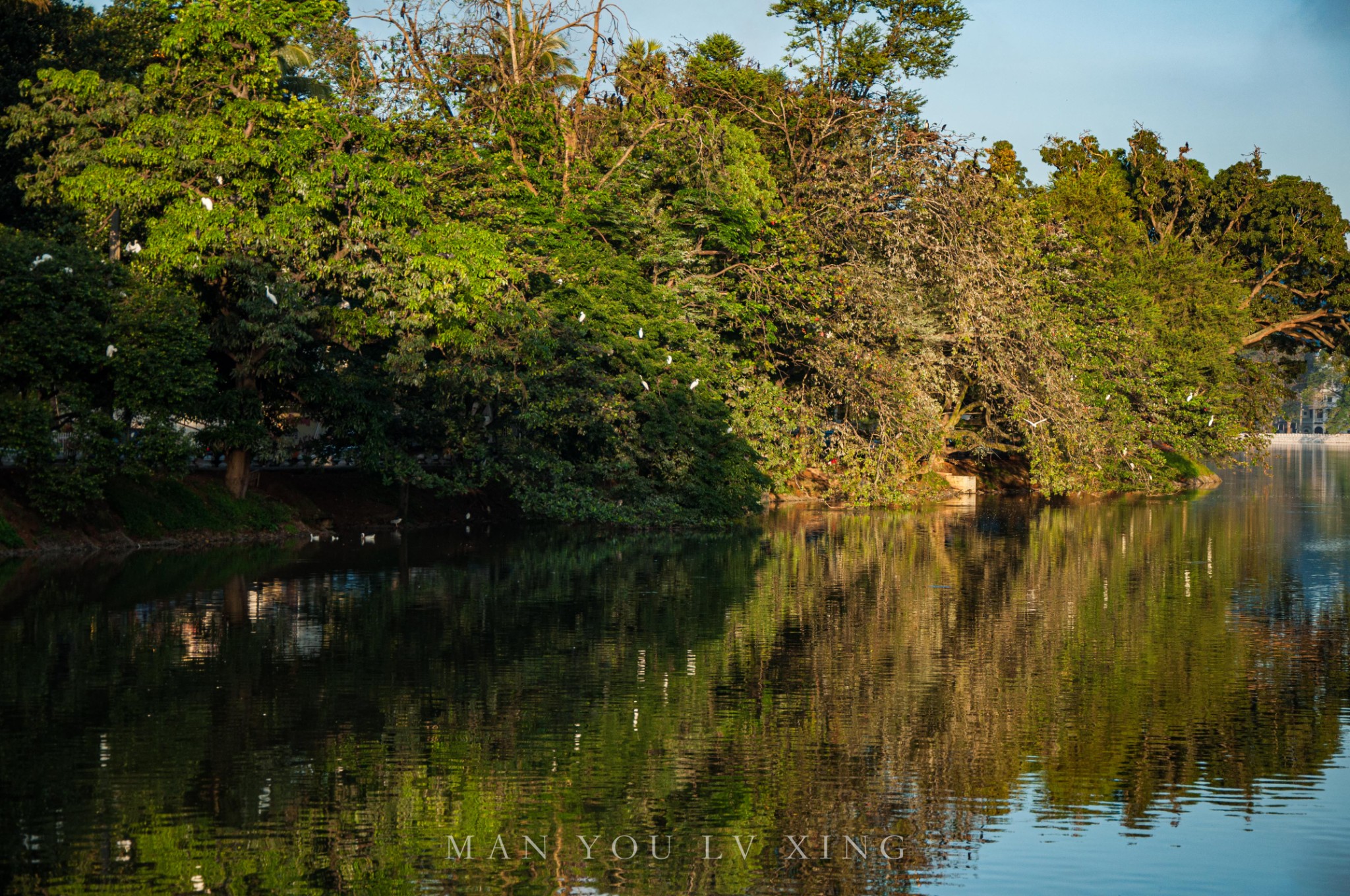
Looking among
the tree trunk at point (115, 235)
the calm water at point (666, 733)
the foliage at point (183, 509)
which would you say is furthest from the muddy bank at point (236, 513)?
the tree trunk at point (115, 235)

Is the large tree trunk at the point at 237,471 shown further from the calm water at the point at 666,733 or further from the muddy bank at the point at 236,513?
the calm water at the point at 666,733

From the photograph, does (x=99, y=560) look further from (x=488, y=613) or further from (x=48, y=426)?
(x=488, y=613)

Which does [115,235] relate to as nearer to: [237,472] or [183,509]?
[237,472]

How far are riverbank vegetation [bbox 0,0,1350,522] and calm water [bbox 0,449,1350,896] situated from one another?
20.0 ft

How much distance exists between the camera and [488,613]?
68.4ft

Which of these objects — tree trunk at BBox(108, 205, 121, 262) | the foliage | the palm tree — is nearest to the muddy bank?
the foliage

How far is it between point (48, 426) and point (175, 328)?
297 cm

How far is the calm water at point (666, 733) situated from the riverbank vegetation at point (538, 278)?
6.09 metres

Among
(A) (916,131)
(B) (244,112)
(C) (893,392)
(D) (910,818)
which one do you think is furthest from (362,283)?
(D) (910,818)

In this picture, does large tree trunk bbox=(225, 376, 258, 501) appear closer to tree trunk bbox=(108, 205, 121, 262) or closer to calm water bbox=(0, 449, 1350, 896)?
tree trunk bbox=(108, 205, 121, 262)

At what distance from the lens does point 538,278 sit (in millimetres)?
35344

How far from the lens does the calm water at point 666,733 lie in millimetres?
9562

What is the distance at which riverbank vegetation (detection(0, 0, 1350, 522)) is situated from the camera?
28875mm

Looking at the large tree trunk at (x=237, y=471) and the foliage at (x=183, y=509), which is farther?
the large tree trunk at (x=237, y=471)
